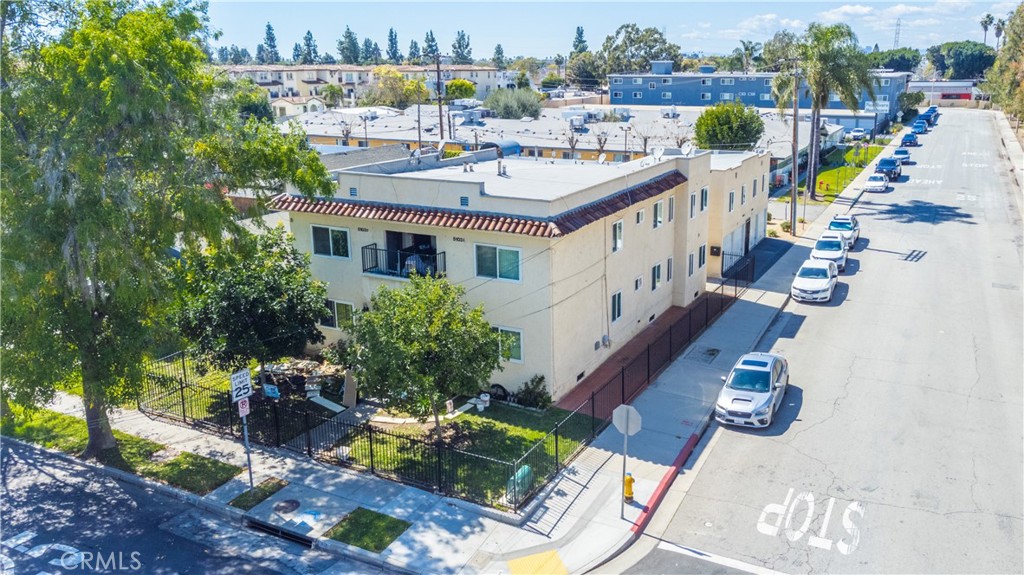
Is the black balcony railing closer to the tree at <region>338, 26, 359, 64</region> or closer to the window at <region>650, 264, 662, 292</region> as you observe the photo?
the window at <region>650, 264, 662, 292</region>

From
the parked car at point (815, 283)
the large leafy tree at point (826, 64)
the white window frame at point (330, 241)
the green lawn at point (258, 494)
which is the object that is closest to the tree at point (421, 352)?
the green lawn at point (258, 494)

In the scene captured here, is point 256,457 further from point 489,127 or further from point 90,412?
point 489,127

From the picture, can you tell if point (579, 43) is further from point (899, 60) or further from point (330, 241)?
point (330, 241)

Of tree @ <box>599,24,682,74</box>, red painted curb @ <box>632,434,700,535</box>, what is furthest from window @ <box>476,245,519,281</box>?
tree @ <box>599,24,682,74</box>

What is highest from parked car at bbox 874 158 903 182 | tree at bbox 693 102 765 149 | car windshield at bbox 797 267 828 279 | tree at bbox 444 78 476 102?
tree at bbox 444 78 476 102

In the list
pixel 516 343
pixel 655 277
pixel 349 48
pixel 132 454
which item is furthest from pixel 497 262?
pixel 349 48
